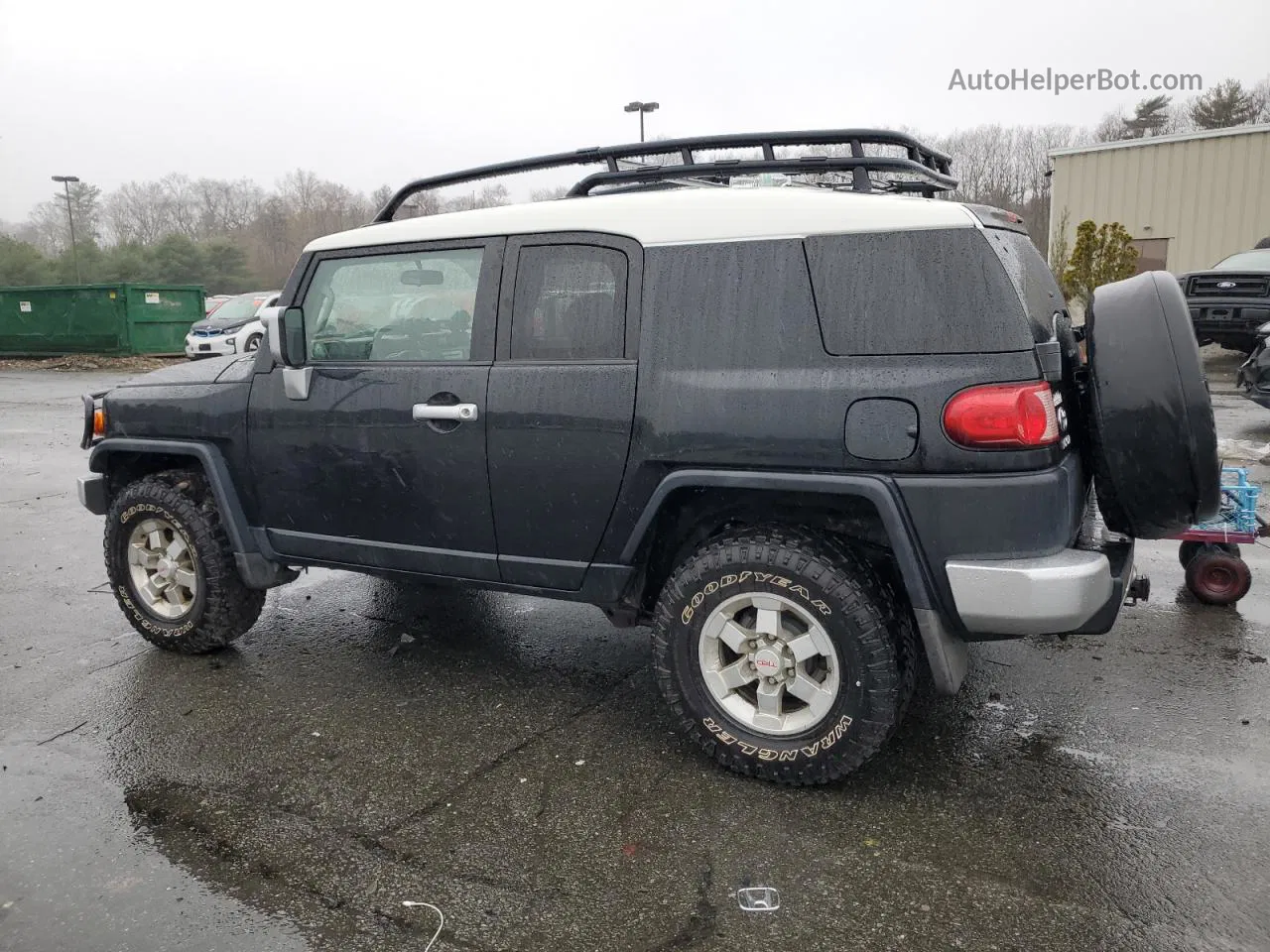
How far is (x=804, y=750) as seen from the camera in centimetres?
314

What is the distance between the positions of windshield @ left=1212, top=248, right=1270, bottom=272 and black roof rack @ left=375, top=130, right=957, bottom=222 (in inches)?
489

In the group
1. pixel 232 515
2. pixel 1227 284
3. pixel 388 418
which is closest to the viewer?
pixel 388 418

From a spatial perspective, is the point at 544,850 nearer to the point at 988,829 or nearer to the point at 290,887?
the point at 290,887

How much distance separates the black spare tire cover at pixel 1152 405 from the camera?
2.89m

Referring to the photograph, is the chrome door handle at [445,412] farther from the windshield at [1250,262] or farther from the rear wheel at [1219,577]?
the windshield at [1250,262]

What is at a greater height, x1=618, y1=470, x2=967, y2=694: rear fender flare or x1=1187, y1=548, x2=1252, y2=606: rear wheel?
x1=618, y1=470, x2=967, y2=694: rear fender flare

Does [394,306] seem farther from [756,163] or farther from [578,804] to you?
[578,804]

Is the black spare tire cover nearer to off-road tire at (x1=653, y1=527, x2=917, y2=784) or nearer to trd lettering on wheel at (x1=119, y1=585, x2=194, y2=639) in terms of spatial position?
off-road tire at (x1=653, y1=527, x2=917, y2=784)

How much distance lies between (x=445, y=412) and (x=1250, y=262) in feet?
48.6

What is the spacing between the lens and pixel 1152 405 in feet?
9.57

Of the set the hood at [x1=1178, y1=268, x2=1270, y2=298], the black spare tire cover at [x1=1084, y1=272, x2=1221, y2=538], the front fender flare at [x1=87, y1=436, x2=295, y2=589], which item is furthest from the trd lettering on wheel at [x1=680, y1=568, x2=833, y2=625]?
the hood at [x1=1178, y1=268, x2=1270, y2=298]

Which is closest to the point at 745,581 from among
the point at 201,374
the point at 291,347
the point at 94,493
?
the point at 291,347

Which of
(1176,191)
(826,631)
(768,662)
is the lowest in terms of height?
(768,662)

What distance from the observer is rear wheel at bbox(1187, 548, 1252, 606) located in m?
4.80
